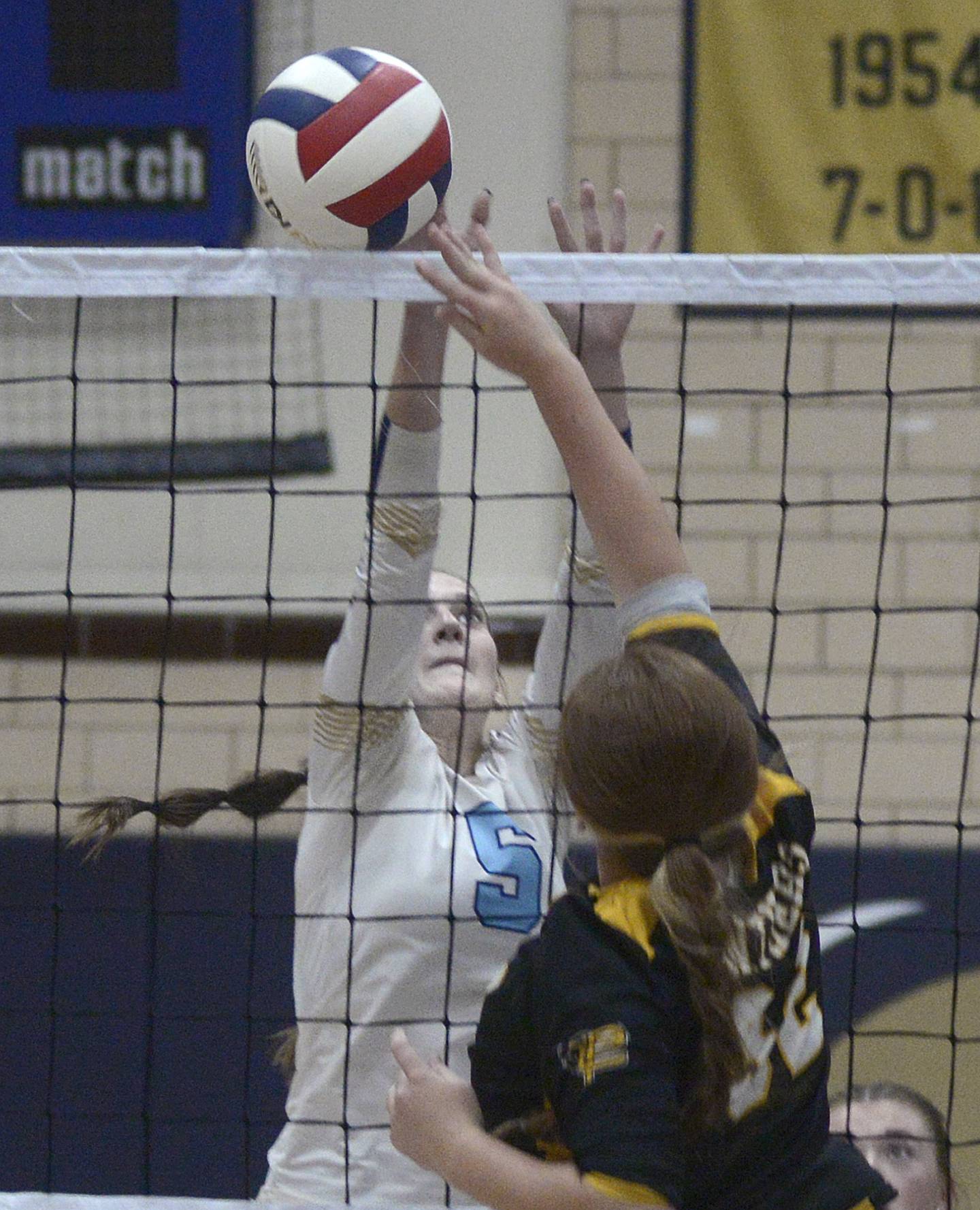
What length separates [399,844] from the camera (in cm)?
183

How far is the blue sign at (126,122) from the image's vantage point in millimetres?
Result: 3887

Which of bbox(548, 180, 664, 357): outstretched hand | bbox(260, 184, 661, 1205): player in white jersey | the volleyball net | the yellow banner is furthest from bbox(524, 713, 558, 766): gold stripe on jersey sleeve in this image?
the yellow banner

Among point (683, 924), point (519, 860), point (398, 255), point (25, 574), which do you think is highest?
point (398, 255)

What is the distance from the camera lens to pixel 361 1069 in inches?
70.5

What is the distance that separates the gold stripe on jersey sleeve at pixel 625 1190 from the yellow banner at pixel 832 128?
310 cm

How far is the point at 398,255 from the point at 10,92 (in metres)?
2.63

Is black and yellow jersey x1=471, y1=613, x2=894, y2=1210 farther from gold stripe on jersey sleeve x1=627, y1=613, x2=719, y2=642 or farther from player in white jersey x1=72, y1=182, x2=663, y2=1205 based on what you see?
player in white jersey x1=72, y1=182, x2=663, y2=1205

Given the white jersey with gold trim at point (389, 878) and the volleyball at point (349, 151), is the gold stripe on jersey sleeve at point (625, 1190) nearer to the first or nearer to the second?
the white jersey with gold trim at point (389, 878)

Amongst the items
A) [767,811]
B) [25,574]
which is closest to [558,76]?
[25,574]

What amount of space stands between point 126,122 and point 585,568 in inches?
103

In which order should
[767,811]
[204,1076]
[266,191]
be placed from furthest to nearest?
1. [204,1076]
2. [266,191]
3. [767,811]

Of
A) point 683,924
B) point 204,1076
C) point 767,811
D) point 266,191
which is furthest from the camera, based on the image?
point 204,1076

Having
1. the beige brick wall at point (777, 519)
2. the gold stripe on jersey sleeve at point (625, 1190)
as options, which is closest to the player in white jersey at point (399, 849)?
the gold stripe on jersey sleeve at point (625, 1190)

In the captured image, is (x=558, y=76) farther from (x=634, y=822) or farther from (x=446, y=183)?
(x=634, y=822)
